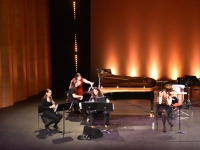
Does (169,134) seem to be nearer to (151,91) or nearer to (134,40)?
(151,91)

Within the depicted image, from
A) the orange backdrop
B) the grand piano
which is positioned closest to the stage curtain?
the orange backdrop

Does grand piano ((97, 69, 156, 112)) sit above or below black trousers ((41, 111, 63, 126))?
above

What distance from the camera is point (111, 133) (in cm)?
1024

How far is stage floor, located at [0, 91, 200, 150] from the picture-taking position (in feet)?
30.2

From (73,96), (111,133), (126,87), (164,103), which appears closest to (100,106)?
(111,133)

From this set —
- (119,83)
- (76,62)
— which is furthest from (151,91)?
(76,62)

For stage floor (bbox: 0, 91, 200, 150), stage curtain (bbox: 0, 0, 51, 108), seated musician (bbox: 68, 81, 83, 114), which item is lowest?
stage floor (bbox: 0, 91, 200, 150)

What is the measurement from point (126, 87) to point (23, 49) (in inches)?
187

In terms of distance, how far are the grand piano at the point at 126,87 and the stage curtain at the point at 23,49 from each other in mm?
3475

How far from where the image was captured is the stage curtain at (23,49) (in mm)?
13531

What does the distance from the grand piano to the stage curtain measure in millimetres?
3475

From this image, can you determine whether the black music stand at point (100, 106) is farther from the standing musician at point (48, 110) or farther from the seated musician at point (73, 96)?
the seated musician at point (73, 96)

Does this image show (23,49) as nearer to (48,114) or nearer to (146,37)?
(48,114)

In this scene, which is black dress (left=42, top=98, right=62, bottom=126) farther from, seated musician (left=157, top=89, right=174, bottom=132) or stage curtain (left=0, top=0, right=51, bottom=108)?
stage curtain (left=0, top=0, right=51, bottom=108)
